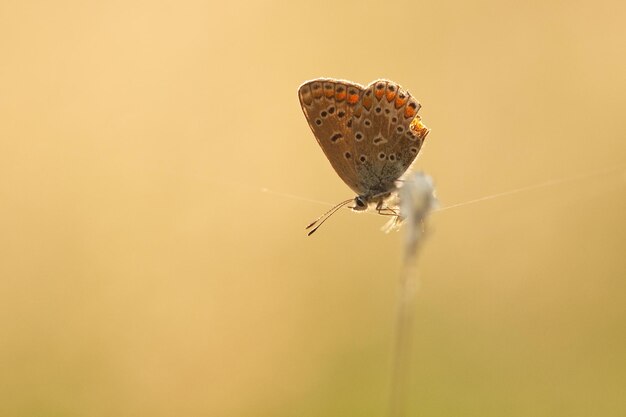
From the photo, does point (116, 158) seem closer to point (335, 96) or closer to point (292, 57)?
point (292, 57)

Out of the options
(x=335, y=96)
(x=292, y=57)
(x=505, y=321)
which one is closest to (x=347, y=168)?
(x=335, y=96)

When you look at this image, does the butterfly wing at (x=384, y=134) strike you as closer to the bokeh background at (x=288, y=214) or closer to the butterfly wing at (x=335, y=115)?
the butterfly wing at (x=335, y=115)

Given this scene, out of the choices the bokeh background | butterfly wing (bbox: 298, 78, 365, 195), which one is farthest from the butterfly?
the bokeh background

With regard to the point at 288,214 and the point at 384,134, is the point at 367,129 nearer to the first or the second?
the point at 384,134

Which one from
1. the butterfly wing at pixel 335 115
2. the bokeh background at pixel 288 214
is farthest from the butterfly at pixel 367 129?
the bokeh background at pixel 288 214

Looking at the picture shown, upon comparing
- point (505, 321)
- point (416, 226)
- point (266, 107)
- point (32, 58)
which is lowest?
point (505, 321)

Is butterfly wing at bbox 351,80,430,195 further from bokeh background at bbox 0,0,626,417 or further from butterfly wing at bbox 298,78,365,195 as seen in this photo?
bokeh background at bbox 0,0,626,417

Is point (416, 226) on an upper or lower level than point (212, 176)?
lower

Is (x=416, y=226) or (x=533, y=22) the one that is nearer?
(x=416, y=226)
